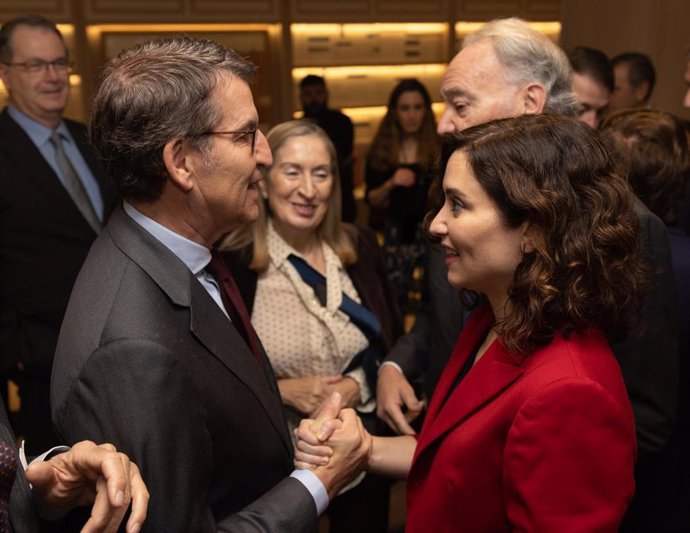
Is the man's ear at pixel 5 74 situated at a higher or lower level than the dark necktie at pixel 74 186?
higher

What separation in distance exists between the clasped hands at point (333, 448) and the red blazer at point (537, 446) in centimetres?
27

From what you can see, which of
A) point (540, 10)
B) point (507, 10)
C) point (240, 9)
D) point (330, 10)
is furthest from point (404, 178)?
point (540, 10)

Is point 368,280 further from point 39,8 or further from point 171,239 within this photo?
point 39,8

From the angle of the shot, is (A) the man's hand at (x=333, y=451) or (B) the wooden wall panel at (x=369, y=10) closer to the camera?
(A) the man's hand at (x=333, y=451)

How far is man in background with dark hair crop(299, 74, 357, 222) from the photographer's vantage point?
5031 millimetres

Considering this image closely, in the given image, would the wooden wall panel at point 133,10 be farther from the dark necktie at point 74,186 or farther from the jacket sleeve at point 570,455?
the jacket sleeve at point 570,455

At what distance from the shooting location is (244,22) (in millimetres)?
5977

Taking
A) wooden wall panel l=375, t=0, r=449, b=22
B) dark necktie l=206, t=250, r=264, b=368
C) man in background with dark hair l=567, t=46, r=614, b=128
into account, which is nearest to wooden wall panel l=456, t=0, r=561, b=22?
wooden wall panel l=375, t=0, r=449, b=22

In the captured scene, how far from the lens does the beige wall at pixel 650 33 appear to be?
448cm

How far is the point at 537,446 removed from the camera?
3.76ft

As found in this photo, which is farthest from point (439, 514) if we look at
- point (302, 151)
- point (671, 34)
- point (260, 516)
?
point (671, 34)

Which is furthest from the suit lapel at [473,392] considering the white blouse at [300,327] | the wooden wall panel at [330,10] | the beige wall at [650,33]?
the wooden wall panel at [330,10]

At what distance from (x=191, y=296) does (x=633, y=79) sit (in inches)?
147

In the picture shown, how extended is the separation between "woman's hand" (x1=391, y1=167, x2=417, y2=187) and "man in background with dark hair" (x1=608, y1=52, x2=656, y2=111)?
135 cm
